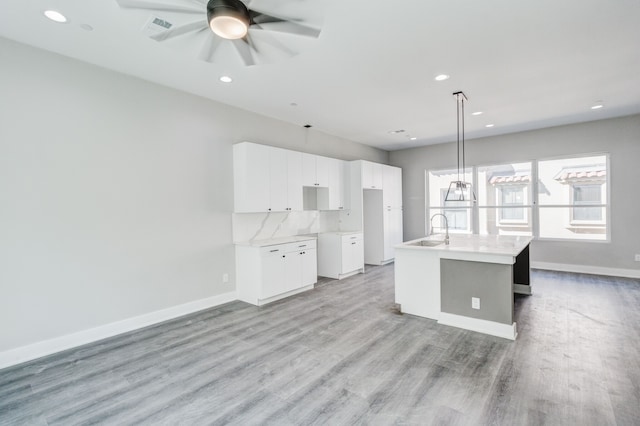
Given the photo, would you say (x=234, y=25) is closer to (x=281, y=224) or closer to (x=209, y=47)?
(x=209, y=47)

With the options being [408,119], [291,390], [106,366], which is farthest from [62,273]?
[408,119]

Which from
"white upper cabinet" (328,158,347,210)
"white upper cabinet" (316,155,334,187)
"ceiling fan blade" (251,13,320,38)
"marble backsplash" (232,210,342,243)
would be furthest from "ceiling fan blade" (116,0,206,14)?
"white upper cabinet" (328,158,347,210)

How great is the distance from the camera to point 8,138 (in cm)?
265

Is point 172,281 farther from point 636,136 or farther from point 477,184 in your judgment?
point 636,136

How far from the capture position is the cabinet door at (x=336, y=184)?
→ 579 centimetres

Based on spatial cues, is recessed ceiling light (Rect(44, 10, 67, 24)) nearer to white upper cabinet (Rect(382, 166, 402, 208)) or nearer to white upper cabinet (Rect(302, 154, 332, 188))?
white upper cabinet (Rect(302, 154, 332, 188))

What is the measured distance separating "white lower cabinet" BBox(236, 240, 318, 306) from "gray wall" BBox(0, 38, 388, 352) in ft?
0.89

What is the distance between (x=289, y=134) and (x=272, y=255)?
225 cm

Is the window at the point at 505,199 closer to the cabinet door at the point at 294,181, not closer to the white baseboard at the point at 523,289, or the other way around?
the white baseboard at the point at 523,289

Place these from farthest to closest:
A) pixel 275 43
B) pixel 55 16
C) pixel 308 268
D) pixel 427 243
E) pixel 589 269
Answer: pixel 589 269 < pixel 308 268 < pixel 427 243 < pixel 55 16 < pixel 275 43

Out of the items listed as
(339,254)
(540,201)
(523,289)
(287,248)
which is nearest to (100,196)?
(287,248)

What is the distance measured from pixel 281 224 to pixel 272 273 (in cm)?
111

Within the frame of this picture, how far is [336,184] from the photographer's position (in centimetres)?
593

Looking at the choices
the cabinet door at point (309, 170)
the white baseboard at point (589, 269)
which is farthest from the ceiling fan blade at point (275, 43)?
the white baseboard at point (589, 269)
